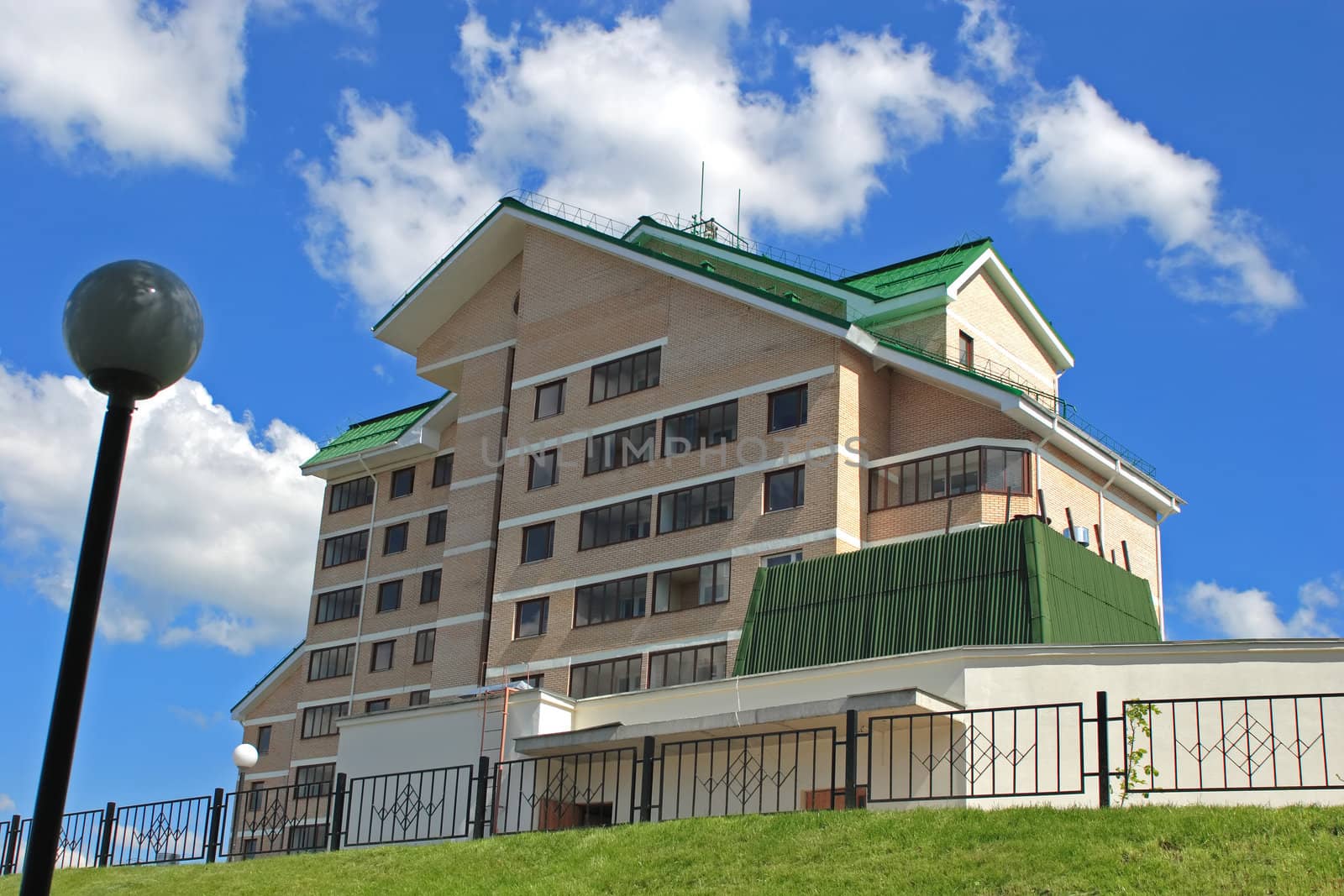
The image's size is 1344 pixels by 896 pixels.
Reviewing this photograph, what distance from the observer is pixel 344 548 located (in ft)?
181

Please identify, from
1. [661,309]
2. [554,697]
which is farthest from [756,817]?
[661,309]

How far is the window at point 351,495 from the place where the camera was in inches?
2167

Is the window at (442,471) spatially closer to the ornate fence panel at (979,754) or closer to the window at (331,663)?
the window at (331,663)

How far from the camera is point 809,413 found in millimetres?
37438

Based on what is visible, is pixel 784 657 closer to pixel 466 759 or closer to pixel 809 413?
pixel 466 759

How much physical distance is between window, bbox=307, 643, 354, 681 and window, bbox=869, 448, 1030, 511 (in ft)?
77.7

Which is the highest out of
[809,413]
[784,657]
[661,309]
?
[661,309]

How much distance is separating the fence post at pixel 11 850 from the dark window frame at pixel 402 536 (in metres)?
30.8

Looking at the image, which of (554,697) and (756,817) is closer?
(756,817)

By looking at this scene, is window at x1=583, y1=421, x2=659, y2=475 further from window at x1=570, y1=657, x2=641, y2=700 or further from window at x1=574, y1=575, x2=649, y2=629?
window at x1=570, y1=657, x2=641, y2=700

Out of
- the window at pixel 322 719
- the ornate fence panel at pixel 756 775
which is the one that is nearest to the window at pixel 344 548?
the window at pixel 322 719

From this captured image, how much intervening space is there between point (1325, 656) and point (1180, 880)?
6.38m

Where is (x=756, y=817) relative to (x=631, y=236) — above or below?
below

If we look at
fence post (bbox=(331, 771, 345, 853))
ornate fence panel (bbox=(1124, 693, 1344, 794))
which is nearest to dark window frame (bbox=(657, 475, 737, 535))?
fence post (bbox=(331, 771, 345, 853))
